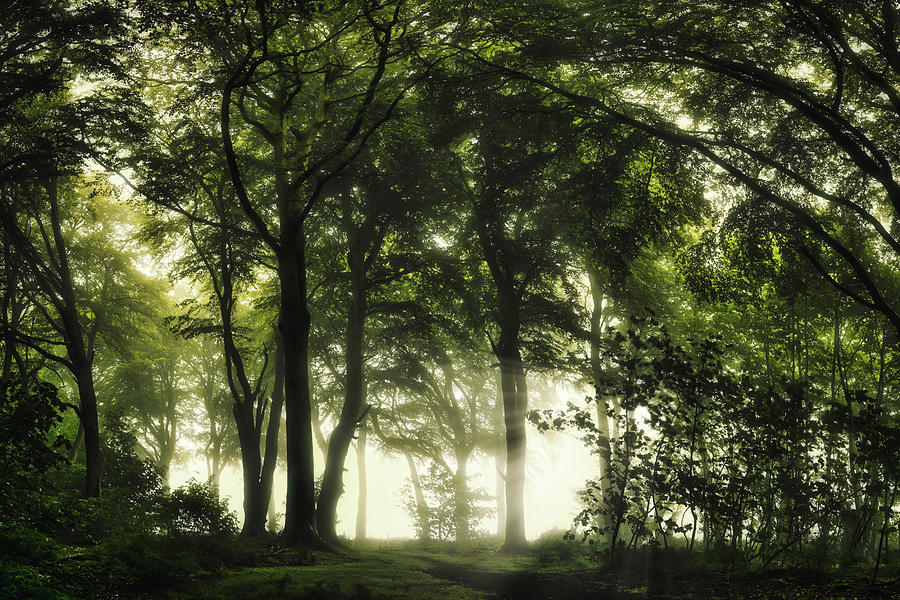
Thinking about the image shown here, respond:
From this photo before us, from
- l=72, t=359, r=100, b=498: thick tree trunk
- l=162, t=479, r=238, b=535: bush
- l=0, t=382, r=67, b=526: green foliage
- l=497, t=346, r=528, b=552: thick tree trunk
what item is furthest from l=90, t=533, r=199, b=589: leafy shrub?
l=497, t=346, r=528, b=552: thick tree trunk

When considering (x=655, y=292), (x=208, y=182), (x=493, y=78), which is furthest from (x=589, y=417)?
(x=655, y=292)

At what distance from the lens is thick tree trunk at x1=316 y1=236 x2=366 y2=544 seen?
49.8ft

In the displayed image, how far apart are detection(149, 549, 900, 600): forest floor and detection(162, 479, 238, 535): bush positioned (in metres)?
1.69

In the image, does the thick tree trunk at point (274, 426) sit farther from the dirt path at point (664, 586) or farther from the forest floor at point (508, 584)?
the dirt path at point (664, 586)

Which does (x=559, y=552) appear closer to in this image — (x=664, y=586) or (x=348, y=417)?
(x=664, y=586)

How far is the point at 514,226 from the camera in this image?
18703 millimetres

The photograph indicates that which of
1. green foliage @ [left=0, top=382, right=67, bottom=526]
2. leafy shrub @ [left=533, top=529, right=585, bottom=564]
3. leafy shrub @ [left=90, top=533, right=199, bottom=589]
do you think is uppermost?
green foliage @ [left=0, top=382, right=67, bottom=526]

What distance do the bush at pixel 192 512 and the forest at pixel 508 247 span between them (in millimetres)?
64

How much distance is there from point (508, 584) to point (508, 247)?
9221 mm

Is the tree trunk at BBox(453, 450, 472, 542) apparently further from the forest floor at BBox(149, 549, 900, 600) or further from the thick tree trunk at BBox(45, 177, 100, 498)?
the thick tree trunk at BBox(45, 177, 100, 498)

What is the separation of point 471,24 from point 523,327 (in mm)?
10298

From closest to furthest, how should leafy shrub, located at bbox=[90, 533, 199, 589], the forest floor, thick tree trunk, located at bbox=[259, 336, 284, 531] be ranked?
leafy shrub, located at bbox=[90, 533, 199, 589], the forest floor, thick tree trunk, located at bbox=[259, 336, 284, 531]

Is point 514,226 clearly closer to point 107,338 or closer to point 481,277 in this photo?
point 481,277

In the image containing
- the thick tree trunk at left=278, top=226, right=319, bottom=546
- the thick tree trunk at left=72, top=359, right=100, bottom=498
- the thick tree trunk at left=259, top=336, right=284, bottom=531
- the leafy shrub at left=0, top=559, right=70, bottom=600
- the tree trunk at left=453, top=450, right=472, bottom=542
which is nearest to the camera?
the leafy shrub at left=0, top=559, right=70, bottom=600
